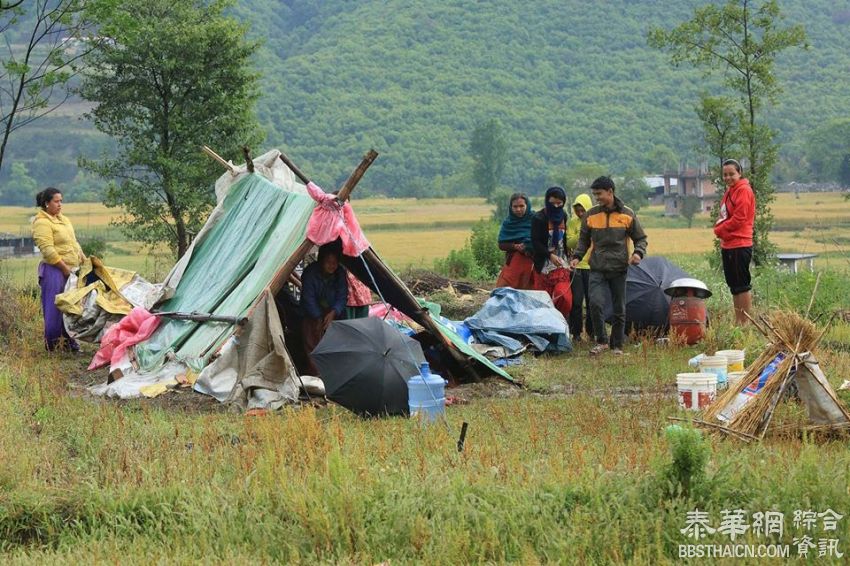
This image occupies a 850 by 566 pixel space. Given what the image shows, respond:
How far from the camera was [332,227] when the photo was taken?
416 inches

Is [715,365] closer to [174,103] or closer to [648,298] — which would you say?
[648,298]

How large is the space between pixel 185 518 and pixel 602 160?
77129 mm

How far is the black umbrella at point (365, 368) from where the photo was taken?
9070mm

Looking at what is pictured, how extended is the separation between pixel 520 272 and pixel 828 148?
62.8 meters

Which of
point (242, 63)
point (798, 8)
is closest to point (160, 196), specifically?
point (242, 63)

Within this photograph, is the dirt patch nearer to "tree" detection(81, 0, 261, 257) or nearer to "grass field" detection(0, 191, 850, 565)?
"tree" detection(81, 0, 261, 257)

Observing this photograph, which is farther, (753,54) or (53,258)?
(753,54)

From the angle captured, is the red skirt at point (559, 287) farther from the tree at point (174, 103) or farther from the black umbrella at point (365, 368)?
the tree at point (174, 103)

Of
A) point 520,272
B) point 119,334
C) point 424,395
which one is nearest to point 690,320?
point 520,272

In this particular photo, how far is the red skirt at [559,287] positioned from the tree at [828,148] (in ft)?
197

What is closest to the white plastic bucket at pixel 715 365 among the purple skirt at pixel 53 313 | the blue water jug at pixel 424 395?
the blue water jug at pixel 424 395

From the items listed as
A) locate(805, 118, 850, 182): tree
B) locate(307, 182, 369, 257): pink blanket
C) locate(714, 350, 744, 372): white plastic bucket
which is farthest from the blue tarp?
locate(805, 118, 850, 182): tree

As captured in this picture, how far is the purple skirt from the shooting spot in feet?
44.1

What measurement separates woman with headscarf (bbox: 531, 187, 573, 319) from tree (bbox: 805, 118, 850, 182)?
6005 cm
